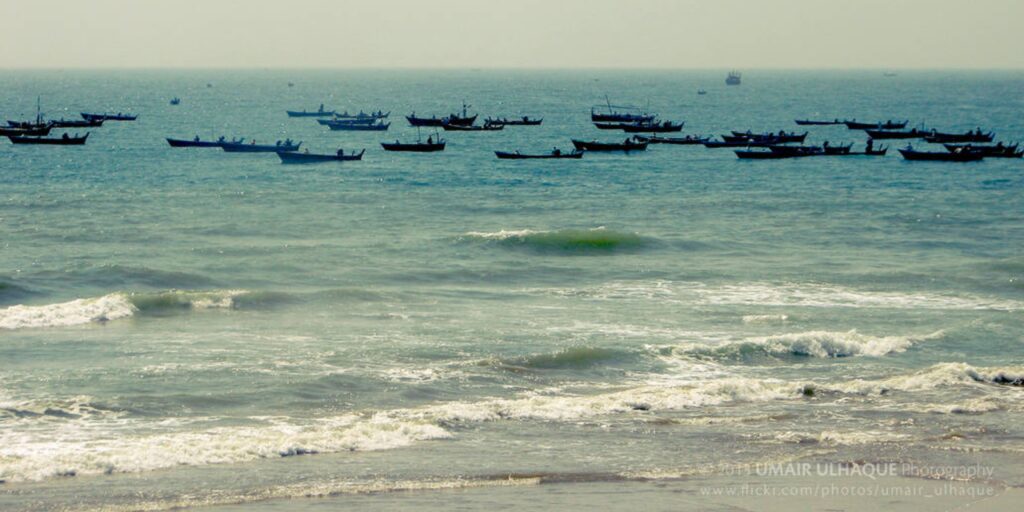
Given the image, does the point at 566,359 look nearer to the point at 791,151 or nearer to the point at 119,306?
the point at 119,306

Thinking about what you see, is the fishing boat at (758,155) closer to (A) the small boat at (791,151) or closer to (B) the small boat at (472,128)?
(A) the small boat at (791,151)

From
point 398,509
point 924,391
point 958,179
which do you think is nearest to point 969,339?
point 924,391

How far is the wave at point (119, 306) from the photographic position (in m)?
35.5

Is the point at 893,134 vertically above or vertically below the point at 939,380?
above

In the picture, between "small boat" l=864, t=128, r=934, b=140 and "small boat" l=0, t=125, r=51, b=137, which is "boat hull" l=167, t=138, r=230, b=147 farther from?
"small boat" l=864, t=128, r=934, b=140

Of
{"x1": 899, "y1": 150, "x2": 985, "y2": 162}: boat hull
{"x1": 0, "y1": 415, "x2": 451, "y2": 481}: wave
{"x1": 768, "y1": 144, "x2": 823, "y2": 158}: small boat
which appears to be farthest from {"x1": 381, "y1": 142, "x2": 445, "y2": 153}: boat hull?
{"x1": 0, "y1": 415, "x2": 451, "y2": 481}: wave

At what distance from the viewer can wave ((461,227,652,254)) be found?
2010 inches

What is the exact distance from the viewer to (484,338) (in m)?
33.4

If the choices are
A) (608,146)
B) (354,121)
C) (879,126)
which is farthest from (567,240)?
(354,121)

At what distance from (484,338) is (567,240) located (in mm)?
19341

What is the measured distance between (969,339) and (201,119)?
137547mm

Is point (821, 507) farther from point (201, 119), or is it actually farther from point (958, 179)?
point (201, 119)

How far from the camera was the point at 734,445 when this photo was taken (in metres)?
23.3

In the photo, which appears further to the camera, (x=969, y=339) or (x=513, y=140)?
(x=513, y=140)
